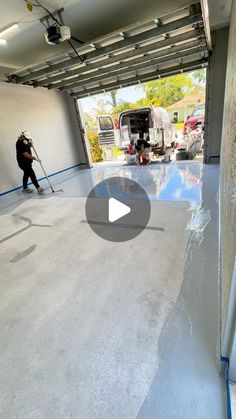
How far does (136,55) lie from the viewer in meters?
3.85

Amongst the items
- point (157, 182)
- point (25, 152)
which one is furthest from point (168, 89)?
point (25, 152)

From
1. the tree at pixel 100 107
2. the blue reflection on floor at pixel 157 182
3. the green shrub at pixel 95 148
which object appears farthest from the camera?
the tree at pixel 100 107

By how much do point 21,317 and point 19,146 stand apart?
4065 millimetres

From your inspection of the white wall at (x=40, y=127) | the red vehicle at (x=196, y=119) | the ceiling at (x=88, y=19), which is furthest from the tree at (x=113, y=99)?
the ceiling at (x=88, y=19)

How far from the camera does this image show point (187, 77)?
17.5 m

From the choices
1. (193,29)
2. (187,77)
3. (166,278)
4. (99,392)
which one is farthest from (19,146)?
(187,77)

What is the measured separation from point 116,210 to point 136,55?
3008mm

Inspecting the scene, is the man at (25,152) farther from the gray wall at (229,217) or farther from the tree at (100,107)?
the tree at (100,107)

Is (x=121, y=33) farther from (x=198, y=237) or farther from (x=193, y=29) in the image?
(x=198, y=237)

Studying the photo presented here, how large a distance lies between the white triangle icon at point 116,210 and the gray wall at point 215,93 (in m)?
3.23

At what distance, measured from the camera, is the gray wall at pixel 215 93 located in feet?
14.3

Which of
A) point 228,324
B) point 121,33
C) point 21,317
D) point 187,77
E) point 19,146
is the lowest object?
point 21,317
